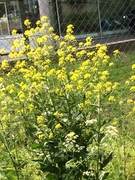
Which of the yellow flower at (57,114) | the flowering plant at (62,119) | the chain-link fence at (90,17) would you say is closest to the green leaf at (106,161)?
the flowering plant at (62,119)

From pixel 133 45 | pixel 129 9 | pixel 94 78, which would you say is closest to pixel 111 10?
pixel 129 9

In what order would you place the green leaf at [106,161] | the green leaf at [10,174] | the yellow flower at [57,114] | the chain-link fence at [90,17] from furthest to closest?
1. the chain-link fence at [90,17]
2. the green leaf at [10,174]
3. the green leaf at [106,161]
4. the yellow flower at [57,114]

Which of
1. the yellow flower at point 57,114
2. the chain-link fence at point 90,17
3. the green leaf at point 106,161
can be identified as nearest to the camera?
the yellow flower at point 57,114

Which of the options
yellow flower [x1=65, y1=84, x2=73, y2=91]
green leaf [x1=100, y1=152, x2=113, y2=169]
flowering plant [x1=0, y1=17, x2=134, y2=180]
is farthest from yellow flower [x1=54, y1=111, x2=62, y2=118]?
green leaf [x1=100, y1=152, x2=113, y2=169]

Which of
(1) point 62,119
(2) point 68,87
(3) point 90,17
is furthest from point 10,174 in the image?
(3) point 90,17

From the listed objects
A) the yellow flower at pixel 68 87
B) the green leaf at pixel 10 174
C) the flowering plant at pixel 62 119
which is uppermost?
the yellow flower at pixel 68 87

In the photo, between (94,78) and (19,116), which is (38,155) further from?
(94,78)

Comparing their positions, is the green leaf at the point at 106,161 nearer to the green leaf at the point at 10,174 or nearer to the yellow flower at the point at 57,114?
the yellow flower at the point at 57,114

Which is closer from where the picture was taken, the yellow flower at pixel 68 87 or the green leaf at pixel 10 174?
the yellow flower at pixel 68 87

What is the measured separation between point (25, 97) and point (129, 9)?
9630 millimetres

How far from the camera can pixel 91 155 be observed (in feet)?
7.29

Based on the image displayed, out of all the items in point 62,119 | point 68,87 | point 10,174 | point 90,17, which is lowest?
point 90,17

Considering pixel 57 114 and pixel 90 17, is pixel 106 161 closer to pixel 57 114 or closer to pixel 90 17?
pixel 57 114

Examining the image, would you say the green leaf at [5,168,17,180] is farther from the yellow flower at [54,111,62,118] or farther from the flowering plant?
the yellow flower at [54,111,62,118]
